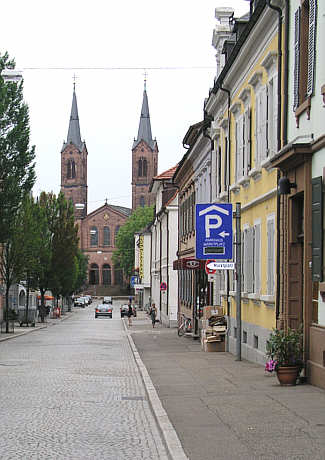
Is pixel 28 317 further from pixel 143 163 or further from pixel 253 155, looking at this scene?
pixel 143 163

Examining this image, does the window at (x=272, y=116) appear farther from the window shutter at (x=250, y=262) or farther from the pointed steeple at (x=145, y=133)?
the pointed steeple at (x=145, y=133)

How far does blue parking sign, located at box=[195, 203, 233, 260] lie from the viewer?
20.5 meters

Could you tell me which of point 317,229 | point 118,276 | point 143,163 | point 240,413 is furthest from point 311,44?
point 143,163

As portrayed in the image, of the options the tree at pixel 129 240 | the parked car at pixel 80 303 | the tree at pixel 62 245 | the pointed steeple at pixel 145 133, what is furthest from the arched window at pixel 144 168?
the tree at pixel 62 245

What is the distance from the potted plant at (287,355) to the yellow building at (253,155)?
354 cm

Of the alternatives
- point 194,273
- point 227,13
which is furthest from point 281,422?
point 194,273

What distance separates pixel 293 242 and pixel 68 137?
519 ft

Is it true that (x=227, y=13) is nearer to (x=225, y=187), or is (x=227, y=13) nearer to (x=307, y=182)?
(x=225, y=187)

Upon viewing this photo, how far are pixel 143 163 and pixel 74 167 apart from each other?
1410 cm

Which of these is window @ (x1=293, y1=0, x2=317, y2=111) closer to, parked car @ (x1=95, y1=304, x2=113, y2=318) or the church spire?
parked car @ (x1=95, y1=304, x2=113, y2=318)

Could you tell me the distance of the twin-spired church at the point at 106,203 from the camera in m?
164

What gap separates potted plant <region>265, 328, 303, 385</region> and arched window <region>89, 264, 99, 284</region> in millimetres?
149995

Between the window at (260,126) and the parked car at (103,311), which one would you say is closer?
the window at (260,126)

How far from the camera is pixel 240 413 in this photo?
11.8m
